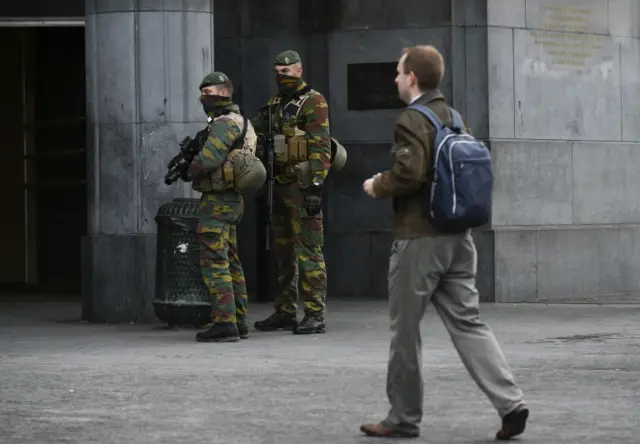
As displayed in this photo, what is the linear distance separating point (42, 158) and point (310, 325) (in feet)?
24.0

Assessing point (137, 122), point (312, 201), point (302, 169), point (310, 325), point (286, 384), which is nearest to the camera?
point (286, 384)

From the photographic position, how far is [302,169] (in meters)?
13.6

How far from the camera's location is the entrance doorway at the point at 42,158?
1984 cm

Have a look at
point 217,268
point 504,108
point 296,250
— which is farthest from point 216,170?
point 504,108

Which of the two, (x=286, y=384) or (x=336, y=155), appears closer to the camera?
(x=286, y=384)

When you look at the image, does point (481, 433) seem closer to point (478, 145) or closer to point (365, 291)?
point (478, 145)

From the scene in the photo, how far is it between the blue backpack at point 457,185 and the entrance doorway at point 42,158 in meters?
12.0

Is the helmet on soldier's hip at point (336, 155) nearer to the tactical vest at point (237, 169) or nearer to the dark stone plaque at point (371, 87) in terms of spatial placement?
the tactical vest at point (237, 169)

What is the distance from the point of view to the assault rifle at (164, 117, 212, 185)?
43.8ft

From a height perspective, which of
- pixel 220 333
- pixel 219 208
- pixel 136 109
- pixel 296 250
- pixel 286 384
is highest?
pixel 136 109

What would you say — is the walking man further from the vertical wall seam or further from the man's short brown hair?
the vertical wall seam

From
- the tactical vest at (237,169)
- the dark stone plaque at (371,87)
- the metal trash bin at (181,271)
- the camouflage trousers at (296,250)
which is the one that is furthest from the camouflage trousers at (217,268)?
the dark stone plaque at (371,87)

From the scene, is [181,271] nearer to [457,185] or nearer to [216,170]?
[216,170]

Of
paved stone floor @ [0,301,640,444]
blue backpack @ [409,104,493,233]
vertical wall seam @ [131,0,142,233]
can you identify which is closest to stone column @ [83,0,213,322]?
vertical wall seam @ [131,0,142,233]
